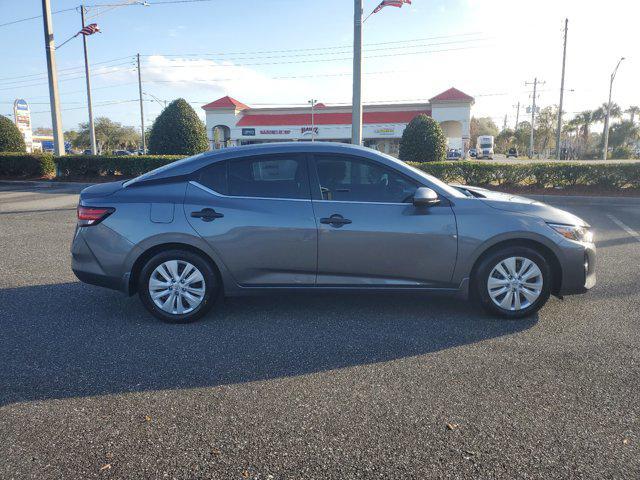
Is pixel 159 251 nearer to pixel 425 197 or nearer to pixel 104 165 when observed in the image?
pixel 425 197

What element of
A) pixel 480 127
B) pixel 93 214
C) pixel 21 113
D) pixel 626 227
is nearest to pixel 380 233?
pixel 93 214

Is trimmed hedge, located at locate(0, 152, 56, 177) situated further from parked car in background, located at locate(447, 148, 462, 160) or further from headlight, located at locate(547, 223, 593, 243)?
parked car in background, located at locate(447, 148, 462, 160)

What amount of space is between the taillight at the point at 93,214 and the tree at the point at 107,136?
Result: 91650 millimetres

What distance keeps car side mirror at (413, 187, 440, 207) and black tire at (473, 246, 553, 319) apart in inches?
28.3

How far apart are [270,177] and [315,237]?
72 centimetres

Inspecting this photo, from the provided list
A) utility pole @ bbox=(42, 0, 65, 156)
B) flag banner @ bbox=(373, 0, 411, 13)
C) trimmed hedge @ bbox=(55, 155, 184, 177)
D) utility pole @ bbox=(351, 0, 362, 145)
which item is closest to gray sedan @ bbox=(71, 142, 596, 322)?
utility pole @ bbox=(351, 0, 362, 145)

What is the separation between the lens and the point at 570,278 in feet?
14.8

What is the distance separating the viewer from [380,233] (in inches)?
172

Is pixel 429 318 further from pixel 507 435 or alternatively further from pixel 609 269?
pixel 609 269

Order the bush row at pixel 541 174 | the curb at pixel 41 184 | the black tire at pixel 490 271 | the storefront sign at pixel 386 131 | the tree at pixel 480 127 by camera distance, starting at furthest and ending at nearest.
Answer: the tree at pixel 480 127 < the storefront sign at pixel 386 131 < the curb at pixel 41 184 < the bush row at pixel 541 174 < the black tire at pixel 490 271

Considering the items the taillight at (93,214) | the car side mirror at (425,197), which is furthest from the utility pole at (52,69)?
the car side mirror at (425,197)

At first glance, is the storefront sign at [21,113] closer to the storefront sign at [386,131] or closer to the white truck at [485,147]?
the storefront sign at [386,131]

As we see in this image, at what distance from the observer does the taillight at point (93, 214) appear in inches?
177

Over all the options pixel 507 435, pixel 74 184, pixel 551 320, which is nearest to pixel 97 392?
pixel 507 435
